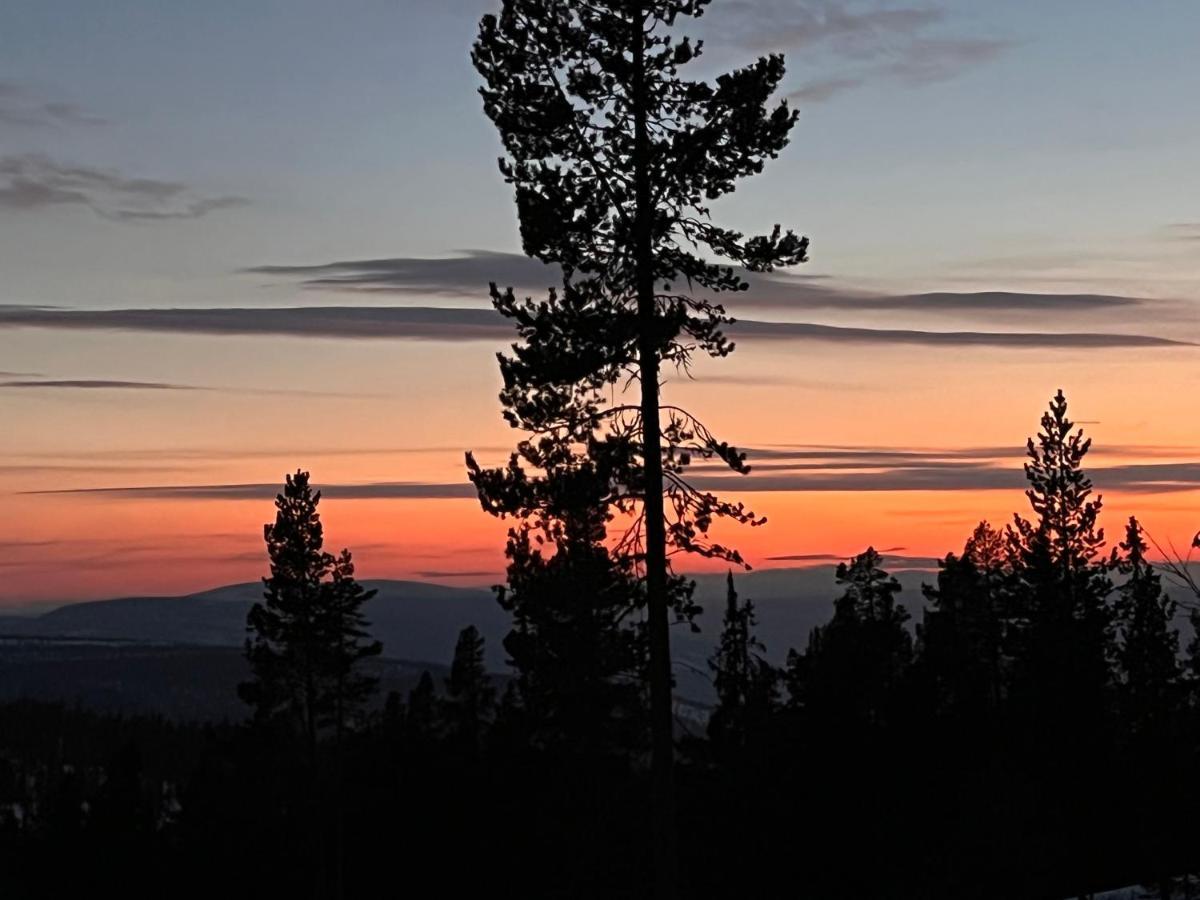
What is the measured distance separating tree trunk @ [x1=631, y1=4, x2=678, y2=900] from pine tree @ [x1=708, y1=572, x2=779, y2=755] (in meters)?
16.6

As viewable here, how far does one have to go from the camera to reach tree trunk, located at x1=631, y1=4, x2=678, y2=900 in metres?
21.6

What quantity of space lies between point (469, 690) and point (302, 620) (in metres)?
12.2

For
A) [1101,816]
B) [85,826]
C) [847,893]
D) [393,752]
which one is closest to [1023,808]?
[847,893]

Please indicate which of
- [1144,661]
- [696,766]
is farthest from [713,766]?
[1144,661]

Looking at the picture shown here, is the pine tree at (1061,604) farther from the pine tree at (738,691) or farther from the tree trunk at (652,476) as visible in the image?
the tree trunk at (652,476)

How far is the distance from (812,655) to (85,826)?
27652 millimetres

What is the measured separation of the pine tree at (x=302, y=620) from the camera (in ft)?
161

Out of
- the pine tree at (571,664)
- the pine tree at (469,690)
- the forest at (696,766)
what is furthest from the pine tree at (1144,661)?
the pine tree at (469,690)

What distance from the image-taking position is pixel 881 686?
4909cm

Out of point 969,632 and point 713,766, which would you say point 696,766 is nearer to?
point 713,766

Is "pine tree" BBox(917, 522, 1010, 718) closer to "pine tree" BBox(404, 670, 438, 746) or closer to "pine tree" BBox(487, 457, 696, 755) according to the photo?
"pine tree" BBox(487, 457, 696, 755)

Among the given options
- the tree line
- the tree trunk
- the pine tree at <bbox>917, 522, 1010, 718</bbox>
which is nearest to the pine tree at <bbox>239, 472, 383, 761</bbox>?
the tree line

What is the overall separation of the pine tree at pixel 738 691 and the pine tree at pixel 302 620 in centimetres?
1093

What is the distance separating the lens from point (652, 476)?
2175 centimetres
